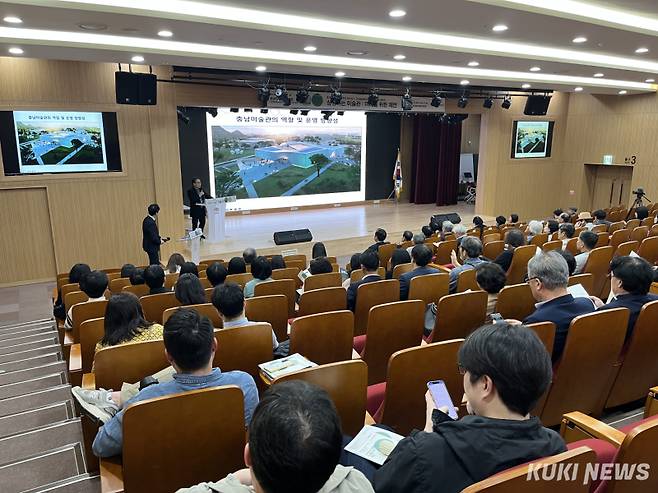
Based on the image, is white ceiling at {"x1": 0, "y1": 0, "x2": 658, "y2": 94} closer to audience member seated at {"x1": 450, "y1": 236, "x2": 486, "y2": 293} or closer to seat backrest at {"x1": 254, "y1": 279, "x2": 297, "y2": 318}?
audience member seated at {"x1": 450, "y1": 236, "x2": 486, "y2": 293}

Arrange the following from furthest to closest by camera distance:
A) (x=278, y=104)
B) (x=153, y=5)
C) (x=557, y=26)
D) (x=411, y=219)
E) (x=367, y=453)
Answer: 1. (x=411, y=219)
2. (x=278, y=104)
3. (x=557, y=26)
4. (x=153, y=5)
5. (x=367, y=453)

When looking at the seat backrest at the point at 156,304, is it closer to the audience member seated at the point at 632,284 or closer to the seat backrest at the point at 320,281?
the seat backrest at the point at 320,281

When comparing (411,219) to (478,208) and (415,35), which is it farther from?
(415,35)

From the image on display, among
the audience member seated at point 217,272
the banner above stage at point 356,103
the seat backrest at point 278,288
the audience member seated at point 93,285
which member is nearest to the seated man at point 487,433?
the seat backrest at point 278,288

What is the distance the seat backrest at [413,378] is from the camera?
2.12 metres

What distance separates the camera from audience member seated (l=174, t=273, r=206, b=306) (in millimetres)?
3646

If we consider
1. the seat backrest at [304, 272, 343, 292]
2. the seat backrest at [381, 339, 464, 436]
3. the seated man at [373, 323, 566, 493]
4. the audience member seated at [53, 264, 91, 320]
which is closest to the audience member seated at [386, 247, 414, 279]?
the seat backrest at [304, 272, 343, 292]

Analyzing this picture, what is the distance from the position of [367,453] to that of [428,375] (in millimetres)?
725

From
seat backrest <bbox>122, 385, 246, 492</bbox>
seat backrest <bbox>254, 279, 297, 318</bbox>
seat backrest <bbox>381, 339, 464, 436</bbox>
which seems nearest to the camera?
seat backrest <bbox>122, 385, 246, 492</bbox>

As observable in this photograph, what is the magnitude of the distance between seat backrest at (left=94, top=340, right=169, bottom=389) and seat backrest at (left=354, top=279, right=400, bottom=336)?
1.80m

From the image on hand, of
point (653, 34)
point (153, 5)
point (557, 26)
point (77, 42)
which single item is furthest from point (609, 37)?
point (77, 42)

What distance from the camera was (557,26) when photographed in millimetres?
5383

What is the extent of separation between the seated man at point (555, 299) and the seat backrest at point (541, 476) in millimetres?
1585

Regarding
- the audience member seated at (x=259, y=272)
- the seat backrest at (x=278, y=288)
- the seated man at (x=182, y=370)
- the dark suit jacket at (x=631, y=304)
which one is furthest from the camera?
the audience member seated at (x=259, y=272)
